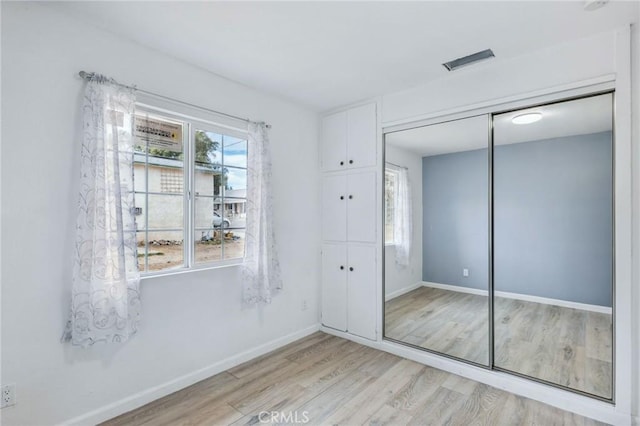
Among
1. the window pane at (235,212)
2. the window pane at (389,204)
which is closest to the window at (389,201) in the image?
the window pane at (389,204)

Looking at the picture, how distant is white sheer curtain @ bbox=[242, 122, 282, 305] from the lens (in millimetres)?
2762

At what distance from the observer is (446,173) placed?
111 inches

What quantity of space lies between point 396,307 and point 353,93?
2.26m

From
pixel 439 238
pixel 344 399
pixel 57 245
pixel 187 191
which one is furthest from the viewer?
pixel 439 238

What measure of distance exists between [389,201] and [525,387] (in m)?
1.87

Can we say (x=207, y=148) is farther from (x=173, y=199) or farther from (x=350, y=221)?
(x=350, y=221)

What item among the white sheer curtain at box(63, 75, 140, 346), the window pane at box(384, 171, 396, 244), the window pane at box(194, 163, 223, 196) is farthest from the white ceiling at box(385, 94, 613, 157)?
the white sheer curtain at box(63, 75, 140, 346)

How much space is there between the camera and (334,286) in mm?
3504

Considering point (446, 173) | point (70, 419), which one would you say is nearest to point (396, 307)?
point (446, 173)

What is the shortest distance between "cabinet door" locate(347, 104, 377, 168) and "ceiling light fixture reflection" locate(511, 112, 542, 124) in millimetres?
1254

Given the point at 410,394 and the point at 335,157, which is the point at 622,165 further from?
the point at 335,157

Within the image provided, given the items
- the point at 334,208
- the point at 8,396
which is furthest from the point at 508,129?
the point at 8,396

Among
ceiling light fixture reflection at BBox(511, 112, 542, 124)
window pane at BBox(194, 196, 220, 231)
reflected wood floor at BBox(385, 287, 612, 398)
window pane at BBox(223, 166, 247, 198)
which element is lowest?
reflected wood floor at BBox(385, 287, 612, 398)

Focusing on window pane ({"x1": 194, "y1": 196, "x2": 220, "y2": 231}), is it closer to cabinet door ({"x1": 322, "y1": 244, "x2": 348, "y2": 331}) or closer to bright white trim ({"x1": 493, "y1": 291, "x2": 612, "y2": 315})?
cabinet door ({"x1": 322, "y1": 244, "x2": 348, "y2": 331})
